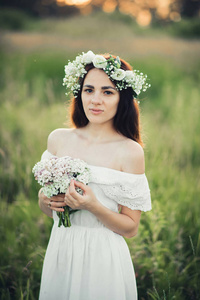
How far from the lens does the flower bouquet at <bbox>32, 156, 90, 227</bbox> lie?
190cm

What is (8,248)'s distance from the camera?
10.2 ft

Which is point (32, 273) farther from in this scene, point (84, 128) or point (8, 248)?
point (84, 128)

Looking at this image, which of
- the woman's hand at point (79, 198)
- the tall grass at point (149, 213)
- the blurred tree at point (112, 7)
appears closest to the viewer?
the woman's hand at point (79, 198)

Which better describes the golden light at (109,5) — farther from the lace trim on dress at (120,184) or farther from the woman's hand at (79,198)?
the woman's hand at (79,198)

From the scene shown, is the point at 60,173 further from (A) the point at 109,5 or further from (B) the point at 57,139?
(A) the point at 109,5

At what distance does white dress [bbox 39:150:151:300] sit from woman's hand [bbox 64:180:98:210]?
0.13 m

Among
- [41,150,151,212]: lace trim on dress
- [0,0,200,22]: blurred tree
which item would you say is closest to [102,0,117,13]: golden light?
[0,0,200,22]: blurred tree

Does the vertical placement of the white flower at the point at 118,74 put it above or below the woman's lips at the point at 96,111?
above

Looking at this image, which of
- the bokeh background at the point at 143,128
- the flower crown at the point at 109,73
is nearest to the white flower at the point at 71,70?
the flower crown at the point at 109,73

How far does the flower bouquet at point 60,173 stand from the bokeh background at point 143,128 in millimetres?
916

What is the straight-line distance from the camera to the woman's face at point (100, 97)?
81.9 inches

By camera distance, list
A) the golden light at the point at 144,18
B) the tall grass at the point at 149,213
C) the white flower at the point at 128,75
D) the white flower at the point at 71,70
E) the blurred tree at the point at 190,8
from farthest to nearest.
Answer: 1. the blurred tree at the point at 190,8
2. the golden light at the point at 144,18
3. the tall grass at the point at 149,213
4. the white flower at the point at 71,70
5. the white flower at the point at 128,75

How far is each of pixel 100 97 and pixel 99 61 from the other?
0.25 meters

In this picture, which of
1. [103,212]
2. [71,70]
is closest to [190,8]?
[71,70]
